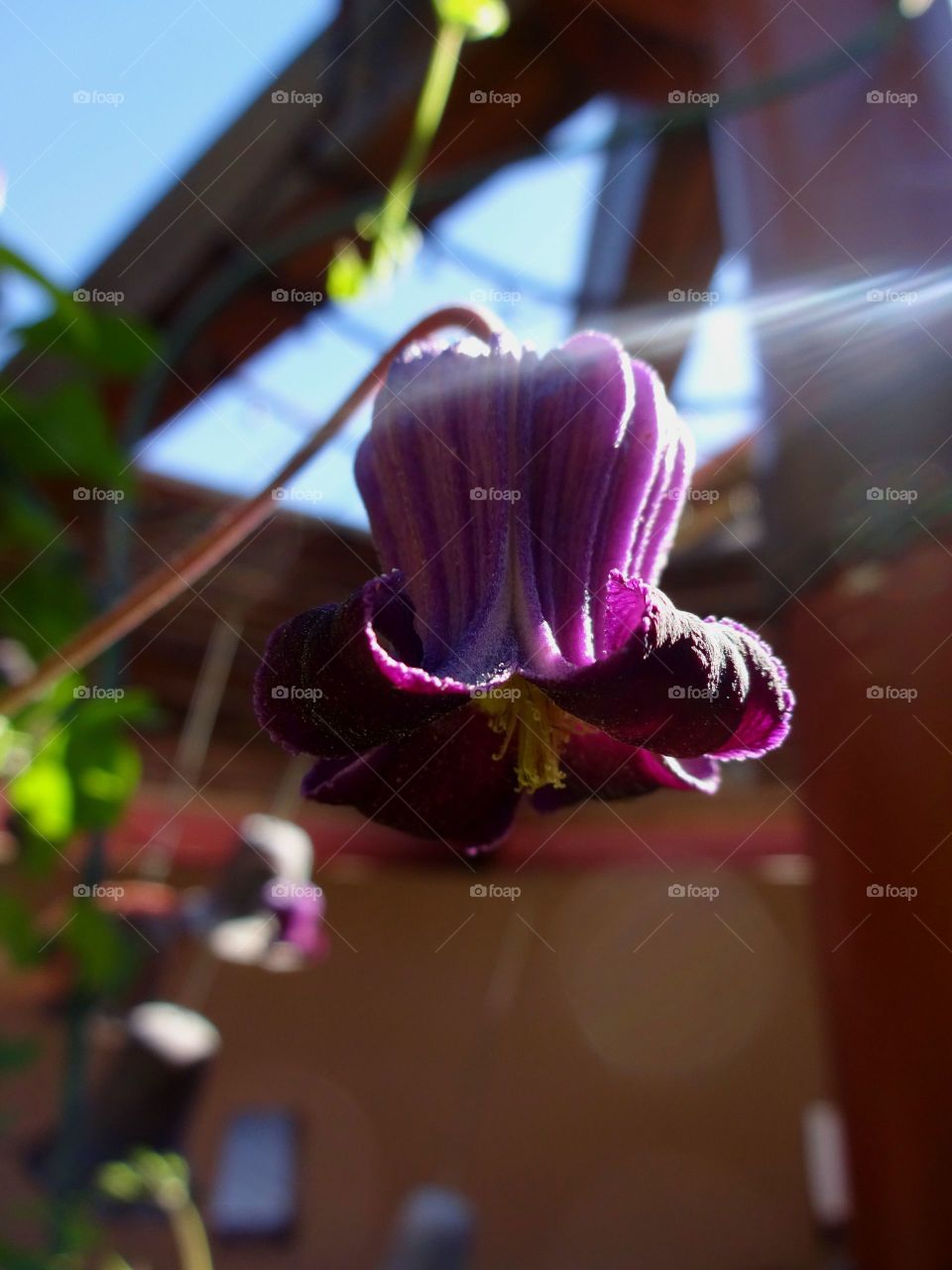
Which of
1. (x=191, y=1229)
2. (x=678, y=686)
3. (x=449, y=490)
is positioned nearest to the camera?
(x=678, y=686)

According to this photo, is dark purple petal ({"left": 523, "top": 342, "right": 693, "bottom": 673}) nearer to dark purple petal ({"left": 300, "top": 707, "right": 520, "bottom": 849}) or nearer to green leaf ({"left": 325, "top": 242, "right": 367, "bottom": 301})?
dark purple petal ({"left": 300, "top": 707, "right": 520, "bottom": 849})

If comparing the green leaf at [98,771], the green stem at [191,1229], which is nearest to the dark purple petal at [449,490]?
the green leaf at [98,771]

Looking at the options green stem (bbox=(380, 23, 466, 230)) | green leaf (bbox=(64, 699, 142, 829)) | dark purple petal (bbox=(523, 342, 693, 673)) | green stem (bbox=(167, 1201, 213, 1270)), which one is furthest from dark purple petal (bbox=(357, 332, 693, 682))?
green stem (bbox=(167, 1201, 213, 1270))

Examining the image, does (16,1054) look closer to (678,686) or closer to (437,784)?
(437,784)

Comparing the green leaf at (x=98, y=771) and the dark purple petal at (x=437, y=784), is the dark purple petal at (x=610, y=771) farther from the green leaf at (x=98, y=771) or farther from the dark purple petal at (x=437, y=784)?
the green leaf at (x=98, y=771)

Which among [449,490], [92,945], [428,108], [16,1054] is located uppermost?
[428,108]

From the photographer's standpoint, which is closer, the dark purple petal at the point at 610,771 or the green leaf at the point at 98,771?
the dark purple petal at the point at 610,771

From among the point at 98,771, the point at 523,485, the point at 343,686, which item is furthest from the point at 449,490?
the point at 98,771
